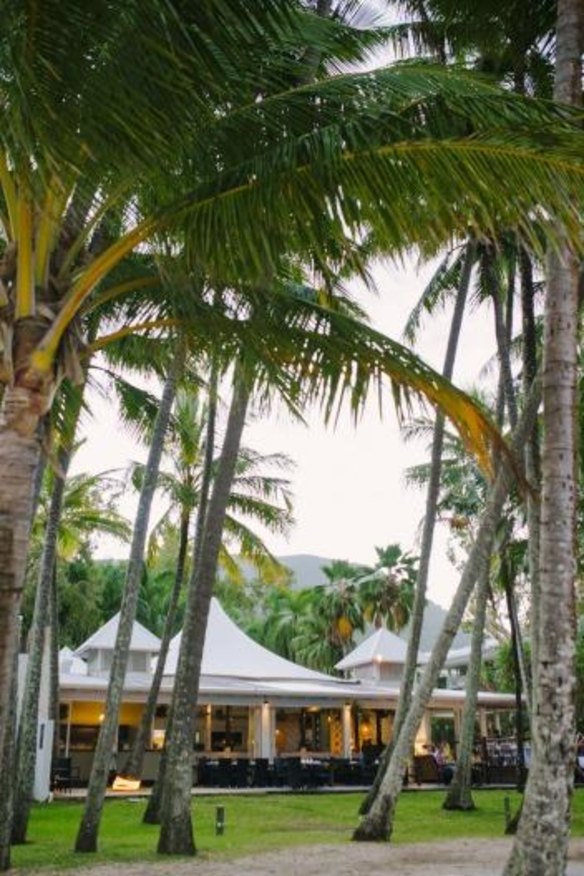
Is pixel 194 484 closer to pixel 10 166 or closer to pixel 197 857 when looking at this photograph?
pixel 197 857

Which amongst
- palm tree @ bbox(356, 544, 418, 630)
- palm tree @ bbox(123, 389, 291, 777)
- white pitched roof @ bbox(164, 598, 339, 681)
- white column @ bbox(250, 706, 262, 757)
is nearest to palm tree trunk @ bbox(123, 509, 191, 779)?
palm tree @ bbox(123, 389, 291, 777)

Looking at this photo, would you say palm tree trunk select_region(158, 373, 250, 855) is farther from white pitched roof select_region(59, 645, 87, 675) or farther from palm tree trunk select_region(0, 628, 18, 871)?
white pitched roof select_region(59, 645, 87, 675)

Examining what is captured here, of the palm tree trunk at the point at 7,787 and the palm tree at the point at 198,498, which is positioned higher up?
the palm tree at the point at 198,498

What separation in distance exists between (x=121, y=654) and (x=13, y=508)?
665 cm

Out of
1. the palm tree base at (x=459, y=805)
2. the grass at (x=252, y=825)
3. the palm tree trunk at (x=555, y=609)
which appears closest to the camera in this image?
the palm tree trunk at (x=555, y=609)

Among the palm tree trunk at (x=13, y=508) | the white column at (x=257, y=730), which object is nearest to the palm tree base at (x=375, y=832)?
the palm tree trunk at (x=13, y=508)

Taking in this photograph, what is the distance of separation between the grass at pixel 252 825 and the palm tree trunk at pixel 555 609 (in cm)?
470

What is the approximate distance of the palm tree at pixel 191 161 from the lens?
4293mm

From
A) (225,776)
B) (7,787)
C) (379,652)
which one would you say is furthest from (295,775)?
(7,787)

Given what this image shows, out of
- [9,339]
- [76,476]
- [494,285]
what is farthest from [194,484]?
[9,339]

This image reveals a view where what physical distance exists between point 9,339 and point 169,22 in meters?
2.17

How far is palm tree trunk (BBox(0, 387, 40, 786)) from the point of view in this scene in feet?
16.5

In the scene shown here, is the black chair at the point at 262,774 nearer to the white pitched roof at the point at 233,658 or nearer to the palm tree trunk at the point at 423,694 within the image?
the white pitched roof at the point at 233,658

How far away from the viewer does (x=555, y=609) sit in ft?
23.0
